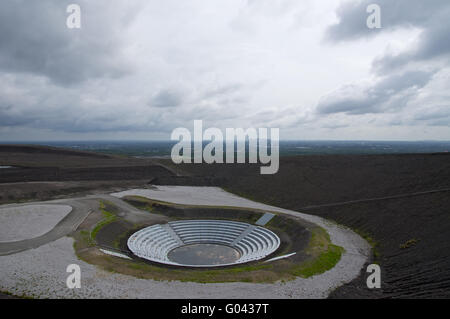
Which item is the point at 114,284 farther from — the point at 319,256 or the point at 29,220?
the point at 29,220

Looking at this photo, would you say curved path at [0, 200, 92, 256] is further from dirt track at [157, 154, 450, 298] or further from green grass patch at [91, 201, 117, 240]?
dirt track at [157, 154, 450, 298]

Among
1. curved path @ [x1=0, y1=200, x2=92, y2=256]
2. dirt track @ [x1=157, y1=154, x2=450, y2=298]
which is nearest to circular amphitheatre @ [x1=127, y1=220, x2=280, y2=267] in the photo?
curved path @ [x1=0, y1=200, x2=92, y2=256]

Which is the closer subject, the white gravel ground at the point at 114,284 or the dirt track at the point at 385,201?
the white gravel ground at the point at 114,284

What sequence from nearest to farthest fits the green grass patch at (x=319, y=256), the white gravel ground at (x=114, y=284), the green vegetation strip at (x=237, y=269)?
the white gravel ground at (x=114, y=284), the green vegetation strip at (x=237, y=269), the green grass patch at (x=319, y=256)

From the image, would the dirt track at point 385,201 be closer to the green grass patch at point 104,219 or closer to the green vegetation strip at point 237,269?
the green vegetation strip at point 237,269

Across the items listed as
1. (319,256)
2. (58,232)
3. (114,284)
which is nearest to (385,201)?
(319,256)

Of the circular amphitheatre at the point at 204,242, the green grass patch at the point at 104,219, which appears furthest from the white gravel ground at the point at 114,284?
the circular amphitheatre at the point at 204,242
